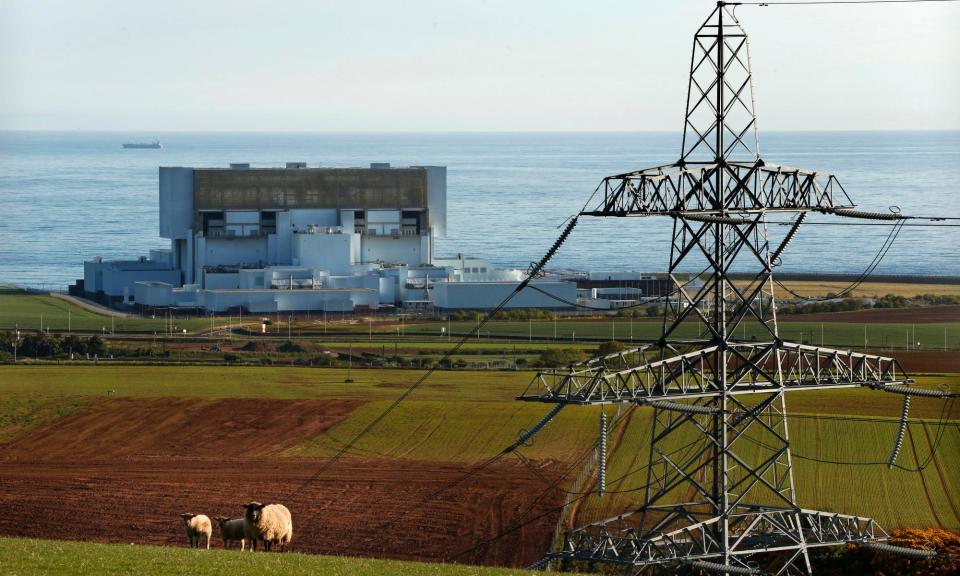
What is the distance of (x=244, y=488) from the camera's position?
34000mm

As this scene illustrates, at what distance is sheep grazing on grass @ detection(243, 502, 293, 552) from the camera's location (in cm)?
2436

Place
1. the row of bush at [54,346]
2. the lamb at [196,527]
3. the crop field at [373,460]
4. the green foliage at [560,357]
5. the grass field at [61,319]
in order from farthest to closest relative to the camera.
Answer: the grass field at [61,319] < the row of bush at [54,346] < the green foliage at [560,357] < the crop field at [373,460] < the lamb at [196,527]

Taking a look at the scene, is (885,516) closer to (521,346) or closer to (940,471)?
(940,471)

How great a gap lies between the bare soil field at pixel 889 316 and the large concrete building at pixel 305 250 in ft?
34.1

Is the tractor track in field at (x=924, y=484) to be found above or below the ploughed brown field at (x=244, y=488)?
above

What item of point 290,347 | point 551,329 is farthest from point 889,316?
point 290,347

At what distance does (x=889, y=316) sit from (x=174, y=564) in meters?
53.6

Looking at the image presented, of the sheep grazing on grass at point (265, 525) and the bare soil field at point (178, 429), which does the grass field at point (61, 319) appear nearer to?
the bare soil field at point (178, 429)

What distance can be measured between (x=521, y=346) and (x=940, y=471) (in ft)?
85.9

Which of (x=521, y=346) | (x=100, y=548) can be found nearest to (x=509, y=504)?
(x=100, y=548)

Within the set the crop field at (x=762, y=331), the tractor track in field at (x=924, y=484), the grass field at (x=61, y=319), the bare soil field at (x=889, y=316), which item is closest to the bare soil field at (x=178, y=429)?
the tractor track in field at (x=924, y=484)

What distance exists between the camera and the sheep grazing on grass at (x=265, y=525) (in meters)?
24.4

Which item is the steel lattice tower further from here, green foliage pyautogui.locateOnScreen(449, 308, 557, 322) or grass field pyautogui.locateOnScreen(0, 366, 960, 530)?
green foliage pyautogui.locateOnScreen(449, 308, 557, 322)

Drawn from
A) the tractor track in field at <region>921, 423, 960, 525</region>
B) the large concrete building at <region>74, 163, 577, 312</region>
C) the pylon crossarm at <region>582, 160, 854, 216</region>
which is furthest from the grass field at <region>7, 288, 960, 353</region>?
the pylon crossarm at <region>582, 160, 854, 216</region>
